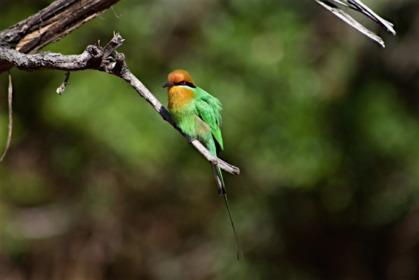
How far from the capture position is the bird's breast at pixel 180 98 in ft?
6.48

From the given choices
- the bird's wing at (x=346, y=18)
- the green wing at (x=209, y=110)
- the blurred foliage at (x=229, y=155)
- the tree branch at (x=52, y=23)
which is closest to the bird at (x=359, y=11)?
the bird's wing at (x=346, y=18)

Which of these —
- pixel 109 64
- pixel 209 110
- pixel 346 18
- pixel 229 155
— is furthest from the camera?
pixel 229 155

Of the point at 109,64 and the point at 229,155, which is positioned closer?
the point at 109,64

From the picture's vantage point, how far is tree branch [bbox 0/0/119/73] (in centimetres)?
213

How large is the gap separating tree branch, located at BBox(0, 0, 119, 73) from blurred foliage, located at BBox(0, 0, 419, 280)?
1919mm

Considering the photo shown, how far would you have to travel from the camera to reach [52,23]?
2.16 m

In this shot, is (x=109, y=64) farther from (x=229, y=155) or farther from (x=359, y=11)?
(x=229, y=155)

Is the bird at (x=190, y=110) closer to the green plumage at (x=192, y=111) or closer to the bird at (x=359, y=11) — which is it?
the green plumage at (x=192, y=111)

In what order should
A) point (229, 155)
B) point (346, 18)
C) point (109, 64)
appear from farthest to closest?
1. point (229, 155)
2. point (346, 18)
3. point (109, 64)

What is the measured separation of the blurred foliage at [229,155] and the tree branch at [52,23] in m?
1.92

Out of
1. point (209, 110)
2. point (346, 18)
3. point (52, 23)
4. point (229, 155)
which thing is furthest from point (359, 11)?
point (229, 155)

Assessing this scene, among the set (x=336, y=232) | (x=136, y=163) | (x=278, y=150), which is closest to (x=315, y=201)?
(x=336, y=232)

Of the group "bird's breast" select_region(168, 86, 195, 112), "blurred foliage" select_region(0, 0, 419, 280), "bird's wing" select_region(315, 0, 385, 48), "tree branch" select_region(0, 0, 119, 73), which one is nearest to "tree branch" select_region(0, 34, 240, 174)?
"bird's breast" select_region(168, 86, 195, 112)

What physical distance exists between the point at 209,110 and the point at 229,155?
2.27 m
